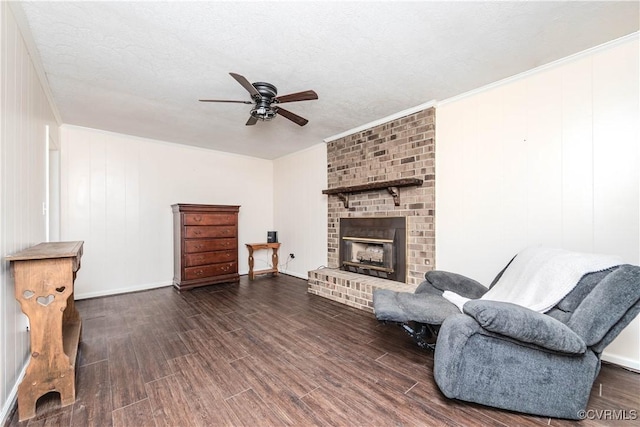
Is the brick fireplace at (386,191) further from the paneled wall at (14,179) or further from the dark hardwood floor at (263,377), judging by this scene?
the paneled wall at (14,179)

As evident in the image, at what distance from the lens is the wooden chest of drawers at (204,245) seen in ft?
13.4

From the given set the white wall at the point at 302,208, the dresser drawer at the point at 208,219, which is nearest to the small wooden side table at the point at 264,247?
the white wall at the point at 302,208

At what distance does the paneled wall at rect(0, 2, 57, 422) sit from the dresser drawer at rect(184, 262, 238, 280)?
206cm

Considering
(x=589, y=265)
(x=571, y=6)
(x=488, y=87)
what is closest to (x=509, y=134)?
(x=488, y=87)

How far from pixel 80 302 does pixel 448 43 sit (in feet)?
16.6

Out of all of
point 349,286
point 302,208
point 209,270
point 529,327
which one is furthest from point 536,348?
point 209,270

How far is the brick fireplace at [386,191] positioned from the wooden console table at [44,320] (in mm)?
2602

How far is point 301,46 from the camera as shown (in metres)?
1.99

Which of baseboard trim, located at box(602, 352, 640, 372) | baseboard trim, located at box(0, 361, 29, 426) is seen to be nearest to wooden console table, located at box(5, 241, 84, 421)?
baseboard trim, located at box(0, 361, 29, 426)

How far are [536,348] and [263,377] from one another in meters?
1.68

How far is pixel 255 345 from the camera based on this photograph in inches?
90.4

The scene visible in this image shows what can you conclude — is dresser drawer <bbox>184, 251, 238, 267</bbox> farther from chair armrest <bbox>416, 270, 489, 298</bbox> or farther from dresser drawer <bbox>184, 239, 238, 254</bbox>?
chair armrest <bbox>416, 270, 489, 298</bbox>

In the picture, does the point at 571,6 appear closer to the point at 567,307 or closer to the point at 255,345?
the point at 567,307

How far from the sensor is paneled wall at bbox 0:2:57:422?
4.81 ft
